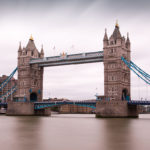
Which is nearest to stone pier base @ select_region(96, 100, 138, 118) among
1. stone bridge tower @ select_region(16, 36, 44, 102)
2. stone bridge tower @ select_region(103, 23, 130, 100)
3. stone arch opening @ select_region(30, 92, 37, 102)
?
stone bridge tower @ select_region(103, 23, 130, 100)

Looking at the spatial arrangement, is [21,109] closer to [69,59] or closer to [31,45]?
[69,59]

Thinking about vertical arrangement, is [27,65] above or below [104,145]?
above

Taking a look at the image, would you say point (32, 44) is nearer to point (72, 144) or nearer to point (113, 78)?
point (113, 78)

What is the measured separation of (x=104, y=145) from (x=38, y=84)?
60576mm

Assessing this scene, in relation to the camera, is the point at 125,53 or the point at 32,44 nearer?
the point at 125,53

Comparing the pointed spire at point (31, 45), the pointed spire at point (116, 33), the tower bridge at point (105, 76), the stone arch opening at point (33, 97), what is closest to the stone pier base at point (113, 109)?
the tower bridge at point (105, 76)

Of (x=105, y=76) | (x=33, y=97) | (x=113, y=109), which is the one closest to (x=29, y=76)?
(x=33, y=97)

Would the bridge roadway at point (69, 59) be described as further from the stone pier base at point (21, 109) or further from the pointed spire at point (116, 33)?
the stone pier base at point (21, 109)

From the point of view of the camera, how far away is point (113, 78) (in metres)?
64.6

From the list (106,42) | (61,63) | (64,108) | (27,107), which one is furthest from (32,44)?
(64,108)

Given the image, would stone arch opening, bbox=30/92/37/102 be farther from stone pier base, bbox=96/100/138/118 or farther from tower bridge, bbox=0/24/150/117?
stone pier base, bbox=96/100/138/118

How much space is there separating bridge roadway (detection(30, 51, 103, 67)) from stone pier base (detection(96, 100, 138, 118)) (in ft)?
37.4

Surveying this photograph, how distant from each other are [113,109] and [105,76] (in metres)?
9.40

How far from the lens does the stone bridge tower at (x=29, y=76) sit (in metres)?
77.8
